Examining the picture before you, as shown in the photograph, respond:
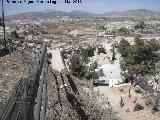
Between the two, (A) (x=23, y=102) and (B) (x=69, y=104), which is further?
(B) (x=69, y=104)

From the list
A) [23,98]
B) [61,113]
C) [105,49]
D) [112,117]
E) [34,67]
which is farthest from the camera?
[105,49]

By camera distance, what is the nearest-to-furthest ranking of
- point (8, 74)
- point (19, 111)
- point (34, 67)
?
1. point (19, 111)
2. point (34, 67)
3. point (8, 74)

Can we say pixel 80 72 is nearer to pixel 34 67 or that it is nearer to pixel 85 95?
pixel 85 95

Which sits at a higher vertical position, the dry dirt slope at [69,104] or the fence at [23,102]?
the fence at [23,102]

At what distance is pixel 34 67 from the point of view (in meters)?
16.0

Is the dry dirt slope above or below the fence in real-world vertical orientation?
below

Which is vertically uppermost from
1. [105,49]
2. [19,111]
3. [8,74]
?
[19,111]

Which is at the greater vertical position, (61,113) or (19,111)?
(19,111)

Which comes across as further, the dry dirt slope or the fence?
the dry dirt slope

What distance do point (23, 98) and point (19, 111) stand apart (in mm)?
910

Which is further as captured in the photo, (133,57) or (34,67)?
(133,57)

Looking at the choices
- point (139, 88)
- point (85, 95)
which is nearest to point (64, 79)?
point (85, 95)

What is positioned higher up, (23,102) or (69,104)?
(23,102)

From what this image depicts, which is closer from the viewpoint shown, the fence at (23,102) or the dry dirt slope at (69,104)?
the fence at (23,102)
